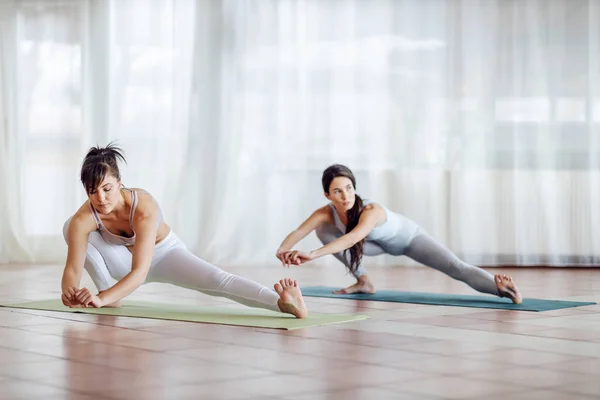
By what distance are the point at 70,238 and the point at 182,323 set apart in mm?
501

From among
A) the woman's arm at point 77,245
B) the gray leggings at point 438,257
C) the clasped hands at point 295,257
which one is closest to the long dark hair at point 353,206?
the gray leggings at point 438,257

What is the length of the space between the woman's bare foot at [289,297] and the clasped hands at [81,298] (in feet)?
2.07

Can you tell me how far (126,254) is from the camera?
3742 mm

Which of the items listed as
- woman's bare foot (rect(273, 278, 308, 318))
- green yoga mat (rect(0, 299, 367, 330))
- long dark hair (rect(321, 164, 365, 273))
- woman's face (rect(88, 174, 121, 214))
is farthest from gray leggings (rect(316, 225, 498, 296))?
woman's face (rect(88, 174, 121, 214))

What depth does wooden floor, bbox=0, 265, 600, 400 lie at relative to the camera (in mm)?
2252

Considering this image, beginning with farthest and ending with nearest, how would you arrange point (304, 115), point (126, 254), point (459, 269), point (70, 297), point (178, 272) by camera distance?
point (304, 115) < point (459, 269) < point (126, 254) < point (178, 272) < point (70, 297)

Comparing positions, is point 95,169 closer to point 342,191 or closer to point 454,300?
point 342,191

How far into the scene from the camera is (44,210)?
23.3 feet

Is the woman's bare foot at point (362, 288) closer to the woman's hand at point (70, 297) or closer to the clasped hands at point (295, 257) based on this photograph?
the clasped hands at point (295, 257)

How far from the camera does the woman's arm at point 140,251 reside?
3262 millimetres

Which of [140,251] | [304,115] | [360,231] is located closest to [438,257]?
[360,231]

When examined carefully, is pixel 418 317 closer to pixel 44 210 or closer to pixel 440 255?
pixel 440 255

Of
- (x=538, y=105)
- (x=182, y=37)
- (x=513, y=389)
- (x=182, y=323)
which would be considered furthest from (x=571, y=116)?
(x=513, y=389)

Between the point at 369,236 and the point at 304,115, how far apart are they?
8.66ft
